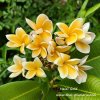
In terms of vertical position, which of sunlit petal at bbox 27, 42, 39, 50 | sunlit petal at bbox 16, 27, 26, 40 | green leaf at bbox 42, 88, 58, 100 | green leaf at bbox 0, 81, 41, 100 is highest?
sunlit petal at bbox 16, 27, 26, 40

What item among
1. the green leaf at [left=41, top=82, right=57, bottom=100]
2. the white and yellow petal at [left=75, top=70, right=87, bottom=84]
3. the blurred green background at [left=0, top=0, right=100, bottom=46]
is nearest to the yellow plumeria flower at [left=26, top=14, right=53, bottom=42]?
the white and yellow petal at [left=75, top=70, right=87, bottom=84]

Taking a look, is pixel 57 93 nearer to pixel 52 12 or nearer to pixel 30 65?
pixel 30 65

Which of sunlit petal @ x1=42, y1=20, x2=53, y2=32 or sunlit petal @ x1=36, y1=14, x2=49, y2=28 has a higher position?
sunlit petal @ x1=36, y1=14, x2=49, y2=28

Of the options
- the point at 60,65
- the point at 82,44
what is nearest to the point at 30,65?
the point at 60,65

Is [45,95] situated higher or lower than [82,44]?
lower

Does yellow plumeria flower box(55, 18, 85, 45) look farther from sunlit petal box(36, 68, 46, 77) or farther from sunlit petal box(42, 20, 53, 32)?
sunlit petal box(36, 68, 46, 77)

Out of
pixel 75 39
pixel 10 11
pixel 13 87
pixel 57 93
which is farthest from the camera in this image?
pixel 10 11

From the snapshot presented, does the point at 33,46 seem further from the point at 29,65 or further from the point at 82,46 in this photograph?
the point at 82,46
